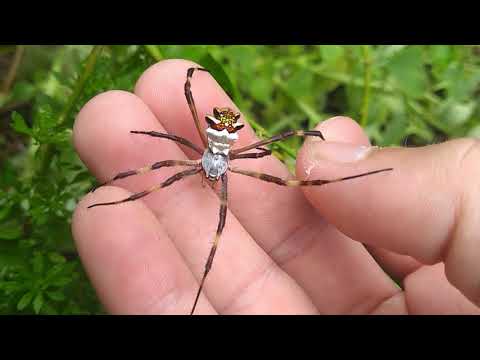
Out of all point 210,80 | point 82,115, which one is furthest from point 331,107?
point 82,115

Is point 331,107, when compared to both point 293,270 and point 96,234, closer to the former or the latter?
point 293,270

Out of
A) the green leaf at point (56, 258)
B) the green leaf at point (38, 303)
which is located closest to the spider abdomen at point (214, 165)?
the green leaf at point (56, 258)

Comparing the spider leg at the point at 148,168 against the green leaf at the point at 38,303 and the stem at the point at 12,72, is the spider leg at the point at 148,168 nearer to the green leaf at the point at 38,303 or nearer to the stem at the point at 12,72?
the green leaf at the point at 38,303

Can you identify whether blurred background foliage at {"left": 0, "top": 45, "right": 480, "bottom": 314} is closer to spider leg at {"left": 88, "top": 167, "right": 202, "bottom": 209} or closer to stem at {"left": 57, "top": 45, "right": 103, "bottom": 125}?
stem at {"left": 57, "top": 45, "right": 103, "bottom": 125}

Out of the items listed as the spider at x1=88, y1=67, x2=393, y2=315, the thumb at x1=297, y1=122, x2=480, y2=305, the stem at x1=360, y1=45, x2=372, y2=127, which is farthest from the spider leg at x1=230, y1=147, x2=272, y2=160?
the stem at x1=360, y1=45, x2=372, y2=127

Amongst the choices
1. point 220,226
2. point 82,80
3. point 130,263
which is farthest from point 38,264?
point 82,80
